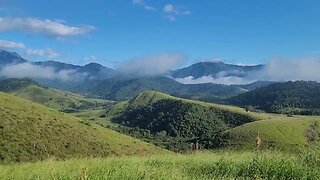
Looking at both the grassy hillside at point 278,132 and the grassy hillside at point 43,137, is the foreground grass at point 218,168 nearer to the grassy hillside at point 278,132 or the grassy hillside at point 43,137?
the grassy hillside at point 43,137

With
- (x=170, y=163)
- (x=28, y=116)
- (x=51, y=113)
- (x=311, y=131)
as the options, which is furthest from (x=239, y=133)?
(x=170, y=163)

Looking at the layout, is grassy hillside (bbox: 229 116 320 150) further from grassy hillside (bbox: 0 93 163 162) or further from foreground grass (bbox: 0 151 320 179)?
foreground grass (bbox: 0 151 320 179)

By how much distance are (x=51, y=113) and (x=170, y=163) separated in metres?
79.6

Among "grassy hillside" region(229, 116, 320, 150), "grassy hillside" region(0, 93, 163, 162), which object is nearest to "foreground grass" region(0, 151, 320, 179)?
"grassy hillside" region(0, 93, 163, 162)

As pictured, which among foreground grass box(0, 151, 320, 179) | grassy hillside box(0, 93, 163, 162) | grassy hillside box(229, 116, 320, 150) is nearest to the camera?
foreground grass box(0, 151, 320, 179)

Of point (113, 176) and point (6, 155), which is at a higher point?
point (113, 176)

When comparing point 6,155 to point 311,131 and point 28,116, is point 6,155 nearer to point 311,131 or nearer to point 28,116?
point 28,116

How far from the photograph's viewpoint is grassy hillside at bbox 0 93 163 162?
5945cm

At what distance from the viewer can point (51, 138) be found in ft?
230

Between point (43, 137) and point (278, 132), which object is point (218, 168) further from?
point (278, 132)

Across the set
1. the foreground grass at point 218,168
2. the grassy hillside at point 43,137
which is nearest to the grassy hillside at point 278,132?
the grassy hillside at point 43,137

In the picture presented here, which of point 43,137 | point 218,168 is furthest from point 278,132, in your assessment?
point 218,168

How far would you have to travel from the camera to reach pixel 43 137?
69.2 metres

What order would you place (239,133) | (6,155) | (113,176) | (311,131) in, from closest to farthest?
(113,176) → (6,155) → (239,133) → (311,131)
